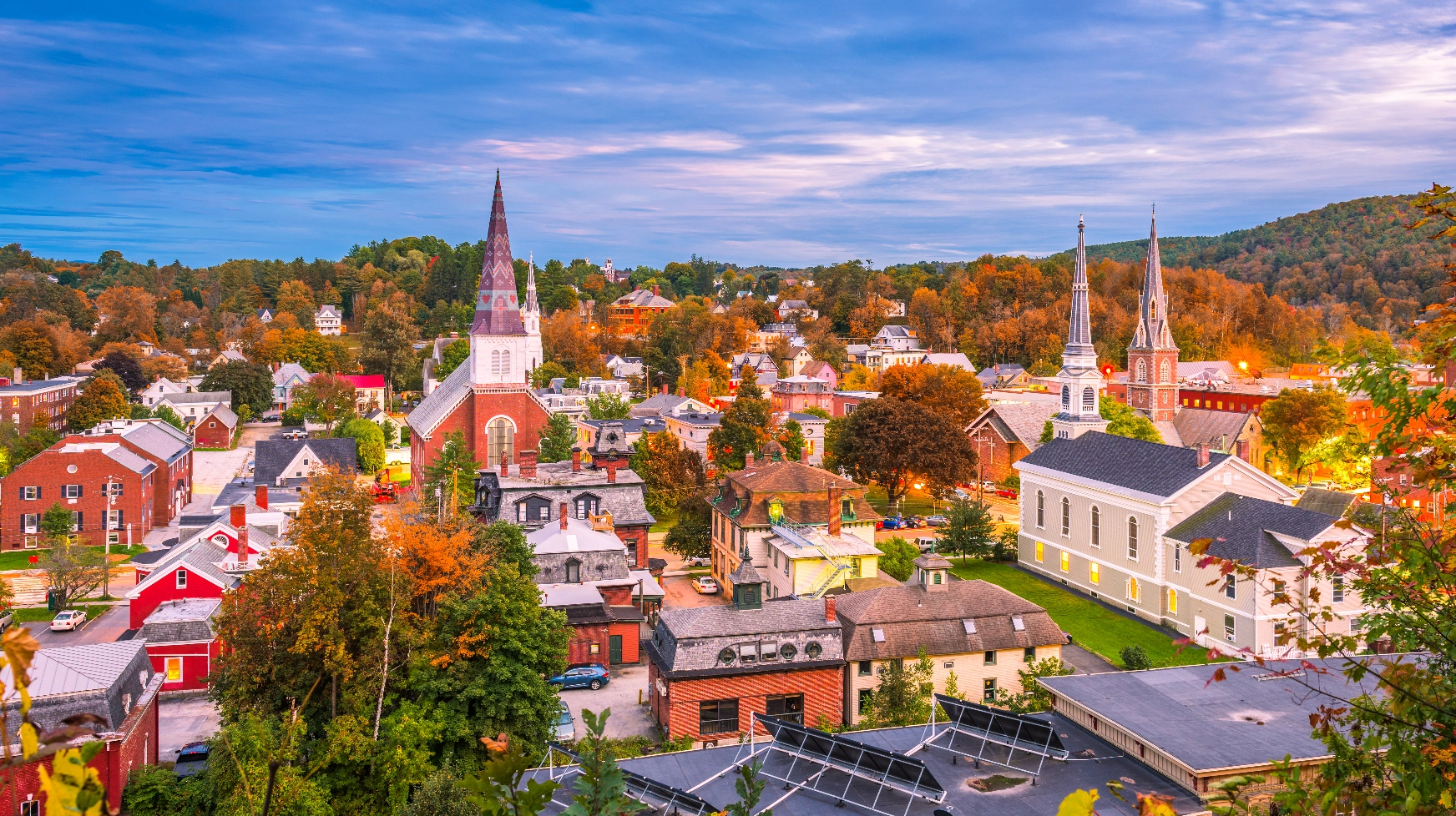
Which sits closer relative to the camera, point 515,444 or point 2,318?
point 515,444

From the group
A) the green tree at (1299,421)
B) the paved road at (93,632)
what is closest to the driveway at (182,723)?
the paved road at (93,632)

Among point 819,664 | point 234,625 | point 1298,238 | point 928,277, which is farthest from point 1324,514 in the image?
point 1298,238

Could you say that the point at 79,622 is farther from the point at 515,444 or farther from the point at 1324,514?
the point at 1324,514

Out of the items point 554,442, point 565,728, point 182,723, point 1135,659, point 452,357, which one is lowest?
point 182,723

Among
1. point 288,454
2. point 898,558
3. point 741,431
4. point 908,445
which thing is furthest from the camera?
point 288,454

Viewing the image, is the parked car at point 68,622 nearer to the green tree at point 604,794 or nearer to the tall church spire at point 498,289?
the tall church spire at point 498,289

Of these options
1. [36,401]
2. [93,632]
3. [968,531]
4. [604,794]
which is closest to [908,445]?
[968,531]

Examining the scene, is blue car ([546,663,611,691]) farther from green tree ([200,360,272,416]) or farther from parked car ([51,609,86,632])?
green tree ([200,360,272,416])

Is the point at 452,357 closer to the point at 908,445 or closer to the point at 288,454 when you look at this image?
the point at 288,454
